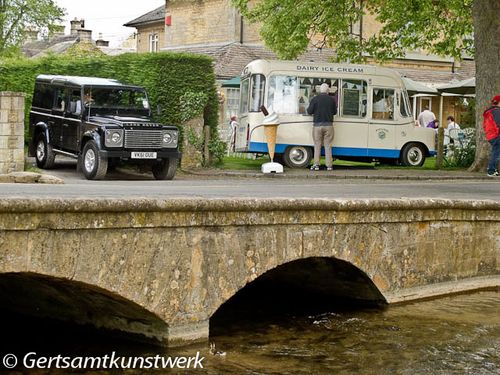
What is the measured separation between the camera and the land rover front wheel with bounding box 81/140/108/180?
21672 millimetres

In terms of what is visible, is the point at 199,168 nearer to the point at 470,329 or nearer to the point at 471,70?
the point at 470,329

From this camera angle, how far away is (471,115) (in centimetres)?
3616

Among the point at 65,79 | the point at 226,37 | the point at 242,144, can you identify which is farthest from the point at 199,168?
the point at 226,37

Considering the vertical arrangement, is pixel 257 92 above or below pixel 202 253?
above

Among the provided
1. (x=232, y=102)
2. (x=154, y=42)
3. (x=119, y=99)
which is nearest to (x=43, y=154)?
(x=119, y=99)

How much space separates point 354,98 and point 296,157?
7.91ft

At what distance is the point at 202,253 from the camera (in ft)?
33.9

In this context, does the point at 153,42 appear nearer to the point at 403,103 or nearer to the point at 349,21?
the point at 349,21

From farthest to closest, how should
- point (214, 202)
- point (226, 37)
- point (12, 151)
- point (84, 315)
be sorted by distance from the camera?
point (226, 37), point (12, 151), point (84, 315), point (214, 202)

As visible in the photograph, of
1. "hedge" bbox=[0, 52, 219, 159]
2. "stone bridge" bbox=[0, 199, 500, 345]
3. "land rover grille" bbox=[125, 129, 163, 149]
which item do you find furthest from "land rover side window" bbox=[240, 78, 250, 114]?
"stone bridge" bbox=[0, 199, 500, 345]

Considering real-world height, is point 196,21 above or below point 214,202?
above

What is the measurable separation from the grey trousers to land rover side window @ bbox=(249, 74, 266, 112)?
5.96 ft

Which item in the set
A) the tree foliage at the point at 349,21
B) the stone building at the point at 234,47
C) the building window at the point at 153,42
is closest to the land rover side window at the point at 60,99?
the tree foliage at the point at 349,21

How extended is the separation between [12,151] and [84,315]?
12404 millimetres
